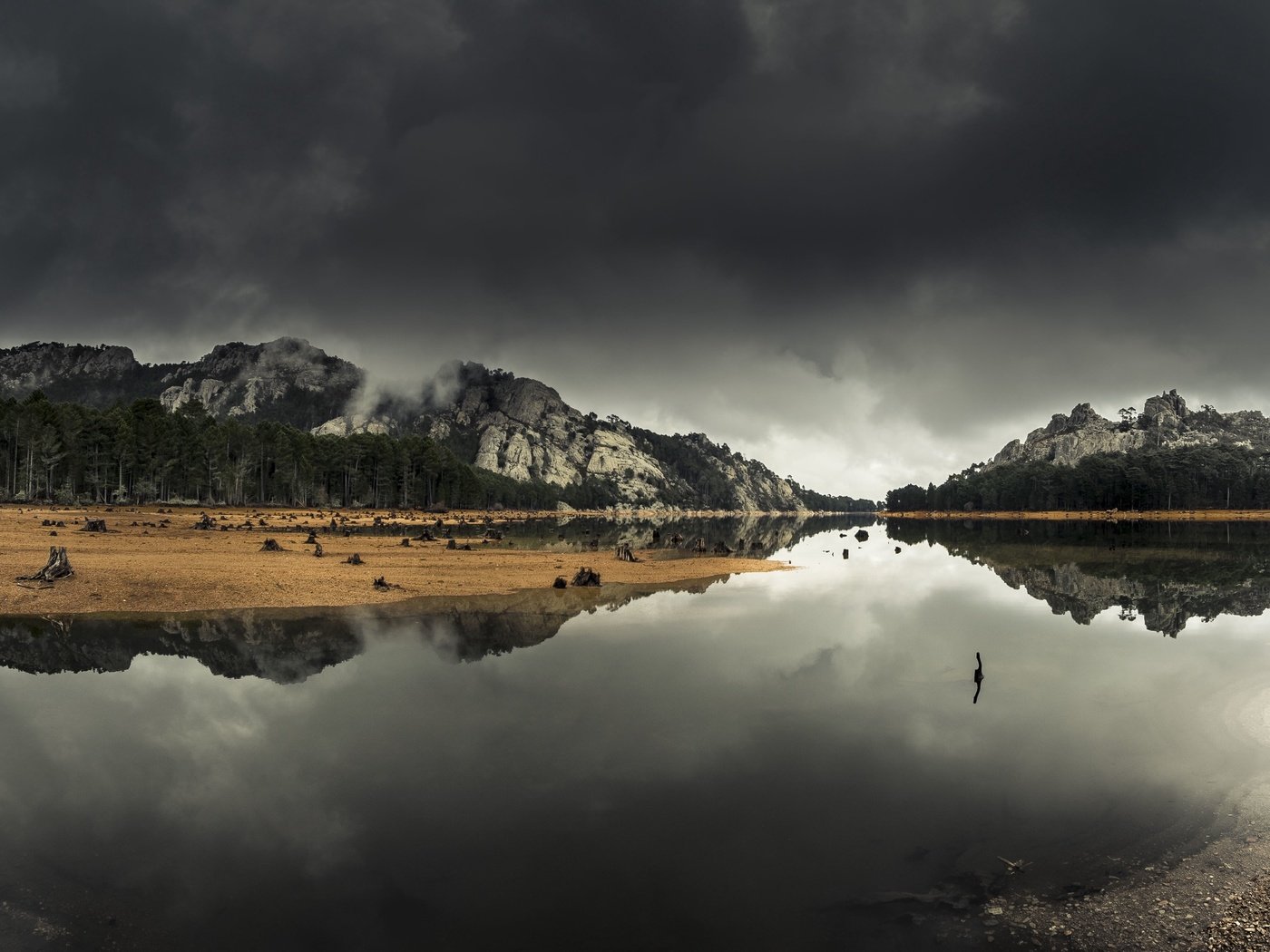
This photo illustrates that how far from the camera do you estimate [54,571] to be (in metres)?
32.7

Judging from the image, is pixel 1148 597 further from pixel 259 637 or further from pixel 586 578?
pixel 259 637

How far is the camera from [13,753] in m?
13.6

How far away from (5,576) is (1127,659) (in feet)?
171

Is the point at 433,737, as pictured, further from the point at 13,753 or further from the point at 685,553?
the point at 685,553

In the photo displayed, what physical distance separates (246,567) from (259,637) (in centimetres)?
1952

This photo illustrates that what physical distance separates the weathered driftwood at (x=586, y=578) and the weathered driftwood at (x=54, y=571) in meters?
27.6

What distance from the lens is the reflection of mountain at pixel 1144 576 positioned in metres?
34.8

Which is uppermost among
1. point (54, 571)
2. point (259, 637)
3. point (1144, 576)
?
point (54, 571)

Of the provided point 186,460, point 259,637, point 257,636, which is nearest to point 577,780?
point 259,637

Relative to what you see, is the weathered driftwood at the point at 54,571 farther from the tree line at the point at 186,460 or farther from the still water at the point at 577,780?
the tree line at the point at 186,460

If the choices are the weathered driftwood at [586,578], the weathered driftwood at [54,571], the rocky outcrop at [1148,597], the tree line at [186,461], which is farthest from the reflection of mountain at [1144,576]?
the tree line at [186,461]

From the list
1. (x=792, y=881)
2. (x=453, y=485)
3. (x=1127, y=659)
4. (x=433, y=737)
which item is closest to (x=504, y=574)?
(x=433, y=737)

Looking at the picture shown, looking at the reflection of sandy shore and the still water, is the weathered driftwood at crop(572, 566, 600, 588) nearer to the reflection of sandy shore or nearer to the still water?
the reflection of sandy shore

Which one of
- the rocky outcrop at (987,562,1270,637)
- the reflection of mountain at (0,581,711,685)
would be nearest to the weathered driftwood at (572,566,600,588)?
the reflection of mountain at (0,581,711,685)
